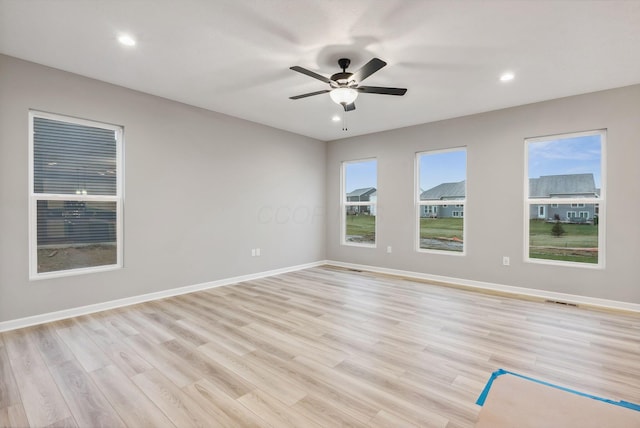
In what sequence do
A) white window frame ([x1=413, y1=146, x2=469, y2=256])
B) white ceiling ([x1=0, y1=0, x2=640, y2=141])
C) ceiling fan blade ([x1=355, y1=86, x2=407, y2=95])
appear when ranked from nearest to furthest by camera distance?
white ceiling ([x1=0, y1=0, x2=640, y2=141]) → ceiling fan blade ([x1=355, y1=86, x2=407, y2=95]) → white window frame ([x1=413, y1=146, x2=469, y2=256])

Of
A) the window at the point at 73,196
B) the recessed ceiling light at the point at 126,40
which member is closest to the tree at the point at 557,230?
the recessed ceiling light at the point at 126,40

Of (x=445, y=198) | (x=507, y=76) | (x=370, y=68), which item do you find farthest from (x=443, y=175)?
(x=370, y=68)

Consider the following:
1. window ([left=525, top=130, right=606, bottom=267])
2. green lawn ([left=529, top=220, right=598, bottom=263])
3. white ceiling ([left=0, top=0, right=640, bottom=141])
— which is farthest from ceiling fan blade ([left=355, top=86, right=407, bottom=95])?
green lawn ([left=529, top=220, right=598, bottom=263])

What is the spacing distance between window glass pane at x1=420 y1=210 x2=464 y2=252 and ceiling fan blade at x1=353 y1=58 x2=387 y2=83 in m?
3.23

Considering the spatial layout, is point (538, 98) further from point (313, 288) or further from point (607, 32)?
point (313, 288)

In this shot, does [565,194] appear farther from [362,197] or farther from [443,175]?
[362,197]

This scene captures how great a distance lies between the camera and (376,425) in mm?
1725

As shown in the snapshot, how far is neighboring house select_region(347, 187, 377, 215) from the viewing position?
Result: 6268 millimetres

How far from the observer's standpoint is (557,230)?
14.3 ft

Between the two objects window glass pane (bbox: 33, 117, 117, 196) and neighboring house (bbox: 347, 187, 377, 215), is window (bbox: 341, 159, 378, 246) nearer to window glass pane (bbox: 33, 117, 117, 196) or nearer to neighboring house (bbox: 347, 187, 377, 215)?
neighboring house (bbox: 347, 187, 377, 215)

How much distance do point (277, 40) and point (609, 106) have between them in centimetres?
426

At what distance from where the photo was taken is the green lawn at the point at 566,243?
13.4 feet

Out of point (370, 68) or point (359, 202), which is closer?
point (370, 68)

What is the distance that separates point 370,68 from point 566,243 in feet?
12.6
